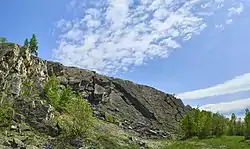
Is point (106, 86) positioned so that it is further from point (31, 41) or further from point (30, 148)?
point (30, 148)

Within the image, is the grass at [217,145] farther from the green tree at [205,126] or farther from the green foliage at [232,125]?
the green foliage at [232,125]

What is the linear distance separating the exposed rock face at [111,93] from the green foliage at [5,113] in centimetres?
1226

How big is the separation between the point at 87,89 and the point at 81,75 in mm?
13020

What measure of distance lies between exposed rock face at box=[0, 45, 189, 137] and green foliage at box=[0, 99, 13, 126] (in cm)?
1226

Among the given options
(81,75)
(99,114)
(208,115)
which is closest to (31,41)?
(81,75)

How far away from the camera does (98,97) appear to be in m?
147

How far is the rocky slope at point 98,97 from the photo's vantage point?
83.4 meters

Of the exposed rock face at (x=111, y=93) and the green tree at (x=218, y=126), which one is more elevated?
the exposed rock face at (x=111, y=93)

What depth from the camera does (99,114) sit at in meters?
132

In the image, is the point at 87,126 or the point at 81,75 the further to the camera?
the point at 81,75

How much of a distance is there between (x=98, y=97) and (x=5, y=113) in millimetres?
72877

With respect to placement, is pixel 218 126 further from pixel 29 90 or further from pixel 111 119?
pixel 29 90

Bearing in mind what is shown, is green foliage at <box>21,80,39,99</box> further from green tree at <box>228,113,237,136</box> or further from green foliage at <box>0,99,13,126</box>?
green tree at <box>228,113,237,136</box>

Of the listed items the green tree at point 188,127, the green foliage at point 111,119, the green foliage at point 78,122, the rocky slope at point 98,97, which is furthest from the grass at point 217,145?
the green foliage at point 111,119
